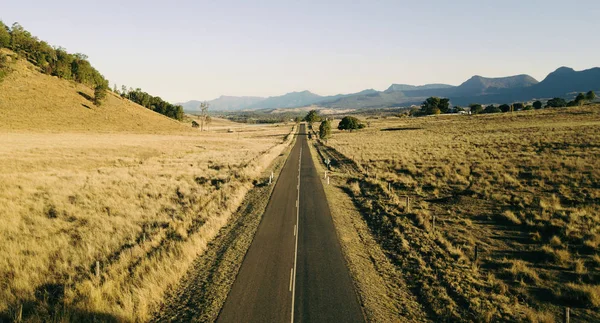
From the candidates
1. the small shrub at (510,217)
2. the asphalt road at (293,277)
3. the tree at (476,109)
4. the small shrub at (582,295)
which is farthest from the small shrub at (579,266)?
the tree at (476,109)

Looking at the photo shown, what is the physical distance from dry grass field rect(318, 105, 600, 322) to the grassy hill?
78.3 m

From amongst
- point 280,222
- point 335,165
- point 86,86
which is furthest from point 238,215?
point 86,86

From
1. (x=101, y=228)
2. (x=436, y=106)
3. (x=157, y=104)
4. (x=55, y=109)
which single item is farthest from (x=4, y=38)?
(x=436, y=106)

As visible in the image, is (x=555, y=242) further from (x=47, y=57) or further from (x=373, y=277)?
(x=47, y=57)

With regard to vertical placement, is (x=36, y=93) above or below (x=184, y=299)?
above

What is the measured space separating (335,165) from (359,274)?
1225 inches

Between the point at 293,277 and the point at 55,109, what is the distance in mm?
95640

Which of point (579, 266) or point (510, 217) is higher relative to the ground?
point (510, 217)

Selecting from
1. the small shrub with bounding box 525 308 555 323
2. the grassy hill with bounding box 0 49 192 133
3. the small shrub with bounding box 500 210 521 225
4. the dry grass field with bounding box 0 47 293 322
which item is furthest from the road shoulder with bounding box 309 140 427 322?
the grassy hill with bounding box 0 49 192 133

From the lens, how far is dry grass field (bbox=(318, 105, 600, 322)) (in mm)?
10180

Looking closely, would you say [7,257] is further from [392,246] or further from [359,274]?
[392,246]

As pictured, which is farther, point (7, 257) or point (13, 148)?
point (13, 148)

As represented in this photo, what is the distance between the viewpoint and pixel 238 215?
65.6 ft

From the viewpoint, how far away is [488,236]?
15.8m
